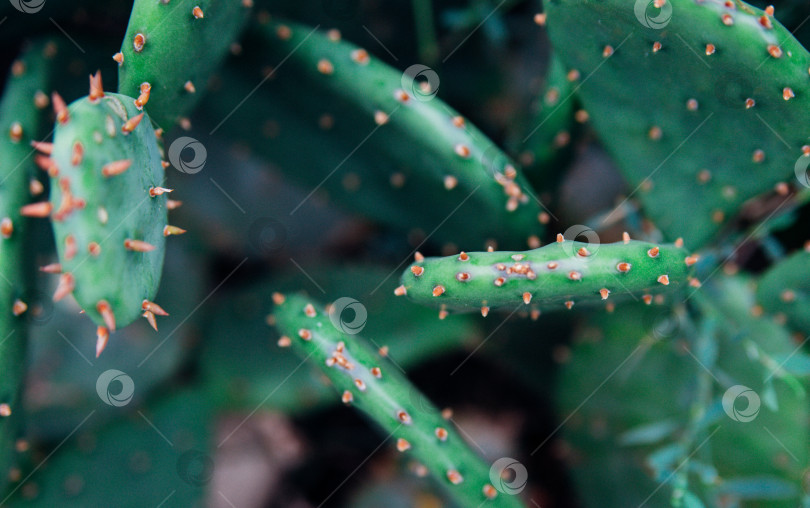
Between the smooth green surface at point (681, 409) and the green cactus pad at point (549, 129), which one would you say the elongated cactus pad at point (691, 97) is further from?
the smooth green surface at point (681, 409)

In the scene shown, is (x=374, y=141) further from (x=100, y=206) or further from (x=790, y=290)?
(x=790, y=290)

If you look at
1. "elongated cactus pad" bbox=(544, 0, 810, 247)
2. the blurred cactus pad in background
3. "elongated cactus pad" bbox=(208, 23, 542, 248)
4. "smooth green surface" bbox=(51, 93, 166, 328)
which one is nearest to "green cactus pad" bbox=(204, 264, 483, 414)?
the blurred cactus pad in background

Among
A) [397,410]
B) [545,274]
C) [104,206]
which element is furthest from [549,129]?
[104,206]

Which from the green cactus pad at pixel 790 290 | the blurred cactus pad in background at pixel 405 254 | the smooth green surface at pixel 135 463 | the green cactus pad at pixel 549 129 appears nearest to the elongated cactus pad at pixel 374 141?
the blurred cactus pad in background at pixel 405 254

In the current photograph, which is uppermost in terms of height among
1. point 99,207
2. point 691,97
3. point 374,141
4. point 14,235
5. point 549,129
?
point 691,97

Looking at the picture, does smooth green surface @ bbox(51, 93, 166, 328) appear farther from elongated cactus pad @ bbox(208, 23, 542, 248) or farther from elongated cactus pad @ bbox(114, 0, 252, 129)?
elongated cactus pad @ bbox(208, 23, 542, 248)

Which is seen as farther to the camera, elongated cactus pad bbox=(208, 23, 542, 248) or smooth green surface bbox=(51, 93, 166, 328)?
elongated cactus pad bbox=(208, 23, 542, 248)

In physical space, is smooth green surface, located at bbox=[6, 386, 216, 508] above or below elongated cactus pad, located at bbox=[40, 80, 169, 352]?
below
